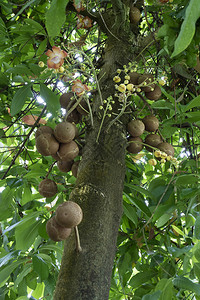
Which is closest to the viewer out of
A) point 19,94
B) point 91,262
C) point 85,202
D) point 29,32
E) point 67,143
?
point 91,262

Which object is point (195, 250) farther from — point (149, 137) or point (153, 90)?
point (153, 90)

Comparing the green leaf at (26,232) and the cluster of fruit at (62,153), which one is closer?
the cluster of fruit at (62,153)

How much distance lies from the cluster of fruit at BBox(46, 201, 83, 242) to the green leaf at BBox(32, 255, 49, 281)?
46 cm

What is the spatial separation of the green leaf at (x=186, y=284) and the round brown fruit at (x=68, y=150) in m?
0.55

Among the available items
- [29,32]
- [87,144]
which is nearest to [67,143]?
[87,144]

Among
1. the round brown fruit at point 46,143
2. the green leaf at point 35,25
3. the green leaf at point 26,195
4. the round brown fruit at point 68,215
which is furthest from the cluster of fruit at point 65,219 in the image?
the green leaf at point 35,25

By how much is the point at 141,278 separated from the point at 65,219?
763mm

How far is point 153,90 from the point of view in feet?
4.61

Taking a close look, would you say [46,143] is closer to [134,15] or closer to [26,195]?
[26,195]

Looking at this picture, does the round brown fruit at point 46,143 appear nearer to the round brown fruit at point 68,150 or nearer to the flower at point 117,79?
the round brown fruit at point 68,150

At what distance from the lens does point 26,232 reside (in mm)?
1391

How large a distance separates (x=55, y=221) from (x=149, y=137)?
0.56 m

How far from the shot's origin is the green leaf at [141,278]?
1.51 m

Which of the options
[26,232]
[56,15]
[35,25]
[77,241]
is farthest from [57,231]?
[35,25]
